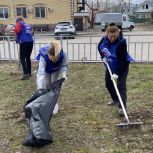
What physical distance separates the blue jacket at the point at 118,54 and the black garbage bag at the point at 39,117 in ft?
4.21

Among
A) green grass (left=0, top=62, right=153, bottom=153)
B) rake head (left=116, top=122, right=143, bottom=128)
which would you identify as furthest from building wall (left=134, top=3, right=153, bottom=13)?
rake head (left=116, top=122, right=143, bottom=128)

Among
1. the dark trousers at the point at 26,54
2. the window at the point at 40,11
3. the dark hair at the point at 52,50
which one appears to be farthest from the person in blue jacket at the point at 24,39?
the window at the point at 40,11

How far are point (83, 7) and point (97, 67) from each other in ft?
103

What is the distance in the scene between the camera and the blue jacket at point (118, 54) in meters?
5.61

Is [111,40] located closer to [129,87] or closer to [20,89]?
[129,87]

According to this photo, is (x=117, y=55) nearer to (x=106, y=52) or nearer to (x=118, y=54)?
(x=118, y=54)

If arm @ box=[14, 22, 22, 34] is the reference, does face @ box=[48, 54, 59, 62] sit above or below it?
below

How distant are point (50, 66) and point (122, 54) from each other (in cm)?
113

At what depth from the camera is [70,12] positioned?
34.6m

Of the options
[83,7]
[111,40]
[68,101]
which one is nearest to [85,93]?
[68,101]

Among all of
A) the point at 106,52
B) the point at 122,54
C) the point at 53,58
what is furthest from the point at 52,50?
the point at 122,54

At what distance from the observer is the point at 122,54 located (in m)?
5.61

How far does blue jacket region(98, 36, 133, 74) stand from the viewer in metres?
5.61

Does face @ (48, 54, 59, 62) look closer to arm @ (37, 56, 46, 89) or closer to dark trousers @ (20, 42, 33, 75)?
arm @ (37, 56, 46, 89)
